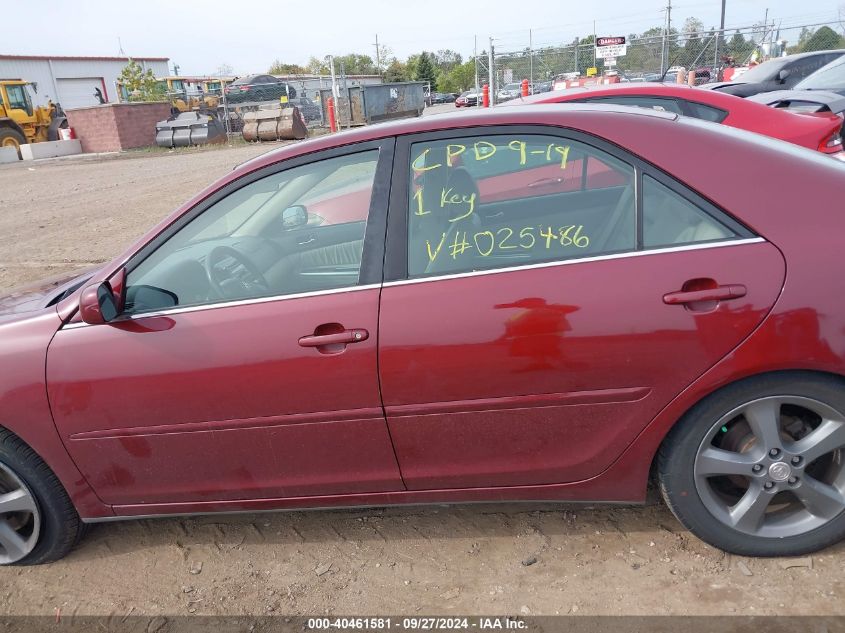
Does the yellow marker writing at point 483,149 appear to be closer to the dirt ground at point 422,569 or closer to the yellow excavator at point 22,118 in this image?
the dirt ground at point 422,569

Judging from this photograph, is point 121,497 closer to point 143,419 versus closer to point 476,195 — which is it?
point 143,419

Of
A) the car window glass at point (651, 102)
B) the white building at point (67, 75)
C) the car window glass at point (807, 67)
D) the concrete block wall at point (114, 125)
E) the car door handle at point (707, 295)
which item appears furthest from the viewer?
the white building at point (67, 75)

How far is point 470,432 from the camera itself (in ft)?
7.46

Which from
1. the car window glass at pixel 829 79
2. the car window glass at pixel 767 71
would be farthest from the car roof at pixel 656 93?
the car window glass at pixel 767 71

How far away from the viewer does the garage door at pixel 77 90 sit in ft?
155

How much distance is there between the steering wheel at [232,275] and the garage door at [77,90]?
173ft

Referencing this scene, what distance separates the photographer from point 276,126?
23547mm

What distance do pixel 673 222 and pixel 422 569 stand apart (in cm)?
156

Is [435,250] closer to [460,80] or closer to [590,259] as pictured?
[590,259]

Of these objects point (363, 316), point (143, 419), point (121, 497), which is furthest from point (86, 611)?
point (363, 316)

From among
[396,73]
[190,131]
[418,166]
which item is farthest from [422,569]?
[396,73]

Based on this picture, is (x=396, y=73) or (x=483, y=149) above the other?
(x=396, y=73)

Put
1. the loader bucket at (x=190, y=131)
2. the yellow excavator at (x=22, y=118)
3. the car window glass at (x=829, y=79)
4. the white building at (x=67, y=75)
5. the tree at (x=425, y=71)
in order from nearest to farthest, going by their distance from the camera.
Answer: the car window glass at (x=829, y=79), the loader bucket at (x=190, y=131), the yellow excavator at (x=22, y=118), the white building at (x=67, y=75), the tree at (x=425, y=71)

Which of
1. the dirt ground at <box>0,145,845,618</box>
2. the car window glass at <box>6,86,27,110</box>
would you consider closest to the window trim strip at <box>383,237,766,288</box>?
the dirt ground at <box>0,145,845,618</box>
